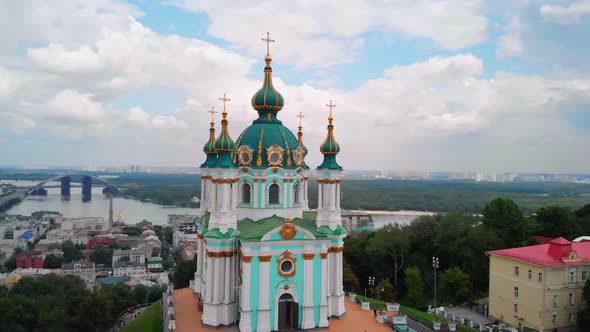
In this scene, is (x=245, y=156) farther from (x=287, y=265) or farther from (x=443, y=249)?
(x=443, y=249)

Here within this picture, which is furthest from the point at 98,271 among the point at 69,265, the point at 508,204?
the point at 508,204

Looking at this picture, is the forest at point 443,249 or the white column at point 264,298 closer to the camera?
the white column at point 264,298

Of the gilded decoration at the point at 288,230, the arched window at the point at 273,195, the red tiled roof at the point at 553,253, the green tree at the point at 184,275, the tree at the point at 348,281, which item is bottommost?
the green tree at the point at 184,275

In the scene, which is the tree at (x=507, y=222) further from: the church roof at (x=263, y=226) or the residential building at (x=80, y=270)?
the residential building at (x=80, y=270)

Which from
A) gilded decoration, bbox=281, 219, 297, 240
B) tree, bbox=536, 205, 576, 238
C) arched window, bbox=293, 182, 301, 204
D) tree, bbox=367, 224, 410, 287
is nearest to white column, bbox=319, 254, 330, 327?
gilded decoration, bbox=281, 219, 297, 240

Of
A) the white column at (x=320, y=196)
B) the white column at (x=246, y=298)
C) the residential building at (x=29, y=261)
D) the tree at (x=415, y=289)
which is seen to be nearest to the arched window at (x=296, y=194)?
the white column at (x=320, y=196)
